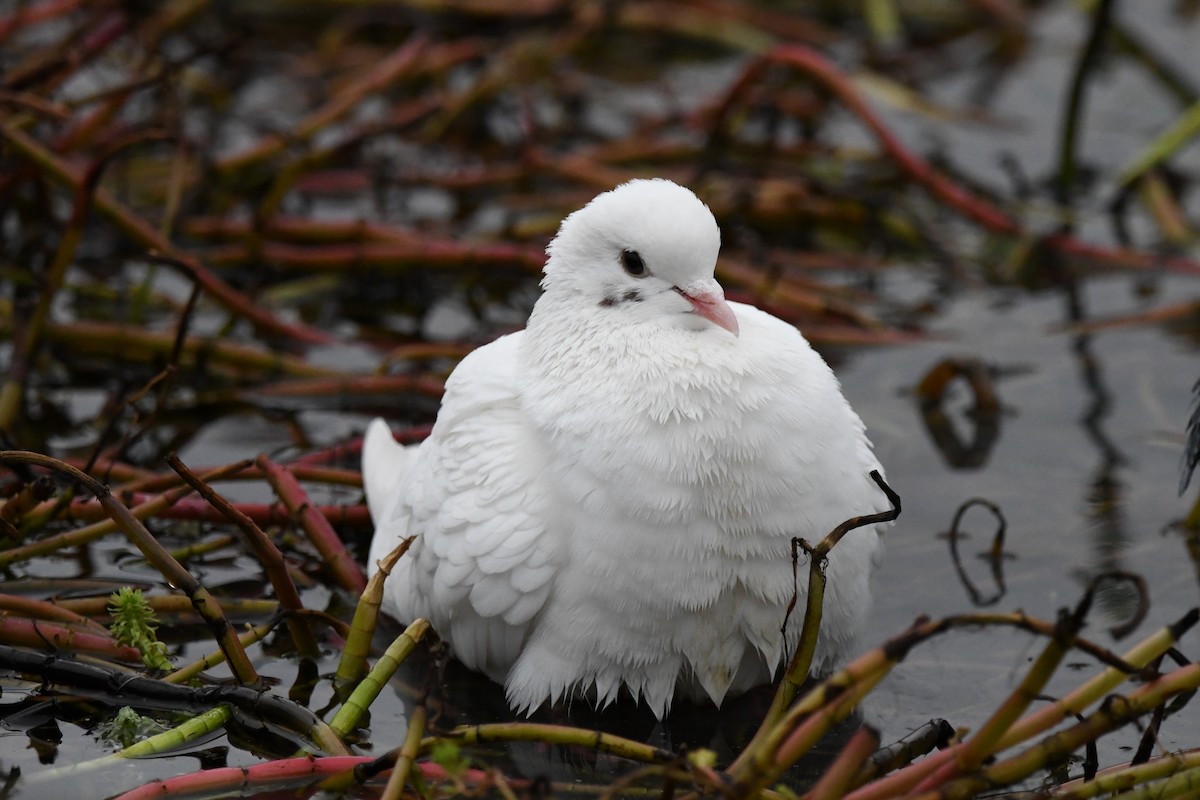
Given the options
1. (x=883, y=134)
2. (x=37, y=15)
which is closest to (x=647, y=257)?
(x=883, y=134)

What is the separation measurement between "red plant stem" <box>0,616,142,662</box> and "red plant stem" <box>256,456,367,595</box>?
2.05 ft

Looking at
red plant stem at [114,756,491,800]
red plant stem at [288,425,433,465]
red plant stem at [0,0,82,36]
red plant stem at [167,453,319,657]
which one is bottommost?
red plant stem at [114,756,491,800]

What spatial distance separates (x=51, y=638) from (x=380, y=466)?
1226 millimetres

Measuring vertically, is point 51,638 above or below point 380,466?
below

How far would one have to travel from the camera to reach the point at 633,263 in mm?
3941

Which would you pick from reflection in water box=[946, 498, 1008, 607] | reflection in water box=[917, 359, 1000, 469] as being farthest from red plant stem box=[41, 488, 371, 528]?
reflection in water box=[917, 359, 1000, 469]

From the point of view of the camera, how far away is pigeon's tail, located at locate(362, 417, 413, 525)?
15.7 feet

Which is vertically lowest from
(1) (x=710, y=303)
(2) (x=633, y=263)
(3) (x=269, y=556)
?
(3) (x=269, y=556)

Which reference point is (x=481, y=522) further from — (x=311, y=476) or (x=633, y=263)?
(x=311, y=476)

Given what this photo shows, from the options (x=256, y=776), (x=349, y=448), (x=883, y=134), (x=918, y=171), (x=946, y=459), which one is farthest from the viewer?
(x=918, y=171)

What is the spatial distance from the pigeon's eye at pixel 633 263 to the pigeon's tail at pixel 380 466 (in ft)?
3.44

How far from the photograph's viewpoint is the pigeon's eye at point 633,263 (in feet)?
12.9

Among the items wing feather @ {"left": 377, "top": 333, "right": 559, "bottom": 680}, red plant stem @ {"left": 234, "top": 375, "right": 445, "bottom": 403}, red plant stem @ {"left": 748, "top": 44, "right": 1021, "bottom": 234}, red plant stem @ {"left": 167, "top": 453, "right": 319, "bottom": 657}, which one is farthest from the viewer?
red plant stem @ {"left": 748, "top": 44, "right": 1021, "bottom": 234}

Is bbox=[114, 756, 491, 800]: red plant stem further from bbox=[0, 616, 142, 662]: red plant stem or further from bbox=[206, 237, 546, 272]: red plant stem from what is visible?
bbox=[206, 237, 546, 272]: red plant stem
